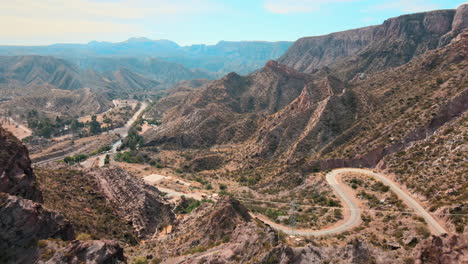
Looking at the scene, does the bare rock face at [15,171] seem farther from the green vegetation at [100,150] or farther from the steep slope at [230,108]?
the green vegetation at [100,150]

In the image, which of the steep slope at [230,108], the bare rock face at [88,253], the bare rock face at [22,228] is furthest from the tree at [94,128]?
the bare rock face at [88,253]

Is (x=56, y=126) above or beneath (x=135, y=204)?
beneath

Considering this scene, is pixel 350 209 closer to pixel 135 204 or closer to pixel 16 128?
pixel 135 204

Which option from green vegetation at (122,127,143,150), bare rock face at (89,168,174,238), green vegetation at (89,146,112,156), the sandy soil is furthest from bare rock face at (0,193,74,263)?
the sandy soil

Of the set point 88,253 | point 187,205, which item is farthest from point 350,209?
point 88,253

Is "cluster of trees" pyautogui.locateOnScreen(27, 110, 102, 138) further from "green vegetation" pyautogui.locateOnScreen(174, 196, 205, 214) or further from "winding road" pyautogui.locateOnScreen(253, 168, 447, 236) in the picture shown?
"winding road" pyautogui.locateOnScreen(253, 168, 447, 236)

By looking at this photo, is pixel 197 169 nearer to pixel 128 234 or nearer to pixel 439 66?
pixel 128 234

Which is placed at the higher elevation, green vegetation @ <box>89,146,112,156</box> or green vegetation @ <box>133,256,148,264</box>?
green vegetation @ <box>133,256,148,264</box>
